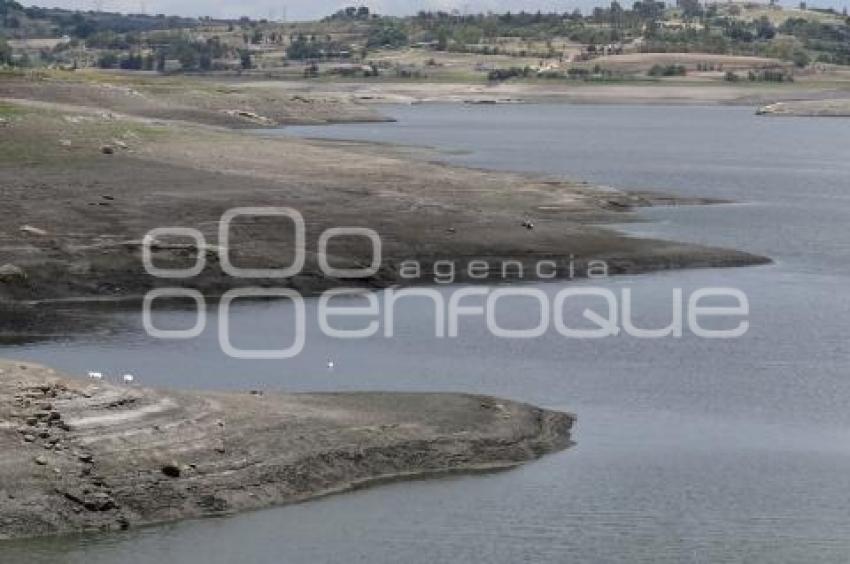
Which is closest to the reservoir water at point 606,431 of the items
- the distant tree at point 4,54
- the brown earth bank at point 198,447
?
the brown earth bank at point 198,447

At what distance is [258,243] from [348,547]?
22.0 meters

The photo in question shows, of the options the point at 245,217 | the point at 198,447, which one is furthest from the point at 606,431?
the point at 245,217

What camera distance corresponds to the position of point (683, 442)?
100 feet

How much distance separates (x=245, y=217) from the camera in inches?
1924

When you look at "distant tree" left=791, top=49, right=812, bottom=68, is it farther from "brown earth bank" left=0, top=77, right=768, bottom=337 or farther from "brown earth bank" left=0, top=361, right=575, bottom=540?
"brown earth bank" left=0, top=361, right=575, bottom=540

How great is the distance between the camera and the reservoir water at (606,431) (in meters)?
25.1

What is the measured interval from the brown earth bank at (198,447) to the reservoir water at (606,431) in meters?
0.39

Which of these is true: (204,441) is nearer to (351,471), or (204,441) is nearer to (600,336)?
(351,471)

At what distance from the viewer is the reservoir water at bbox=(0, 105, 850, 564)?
25078 millimetres

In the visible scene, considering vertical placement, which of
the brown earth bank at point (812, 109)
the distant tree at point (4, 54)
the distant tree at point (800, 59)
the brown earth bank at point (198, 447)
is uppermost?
the brown earth bank at point (198, 447)

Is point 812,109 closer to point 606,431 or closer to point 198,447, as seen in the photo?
point 606,431

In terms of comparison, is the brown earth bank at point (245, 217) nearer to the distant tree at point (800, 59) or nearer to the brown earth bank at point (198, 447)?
the brown earth bank at point (198, 447)

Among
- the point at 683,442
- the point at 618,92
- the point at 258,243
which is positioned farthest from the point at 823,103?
the point at 683,442

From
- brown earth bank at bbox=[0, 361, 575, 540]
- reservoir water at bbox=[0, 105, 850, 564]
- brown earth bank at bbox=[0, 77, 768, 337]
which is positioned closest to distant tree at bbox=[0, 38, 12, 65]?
brown earth bank at bbox=[0, 77, 768, 337]
